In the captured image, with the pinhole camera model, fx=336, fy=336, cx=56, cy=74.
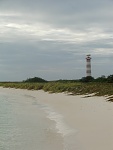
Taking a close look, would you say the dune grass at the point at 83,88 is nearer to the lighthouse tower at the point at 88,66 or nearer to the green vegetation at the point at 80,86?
the green vegetation at the point at 80,86

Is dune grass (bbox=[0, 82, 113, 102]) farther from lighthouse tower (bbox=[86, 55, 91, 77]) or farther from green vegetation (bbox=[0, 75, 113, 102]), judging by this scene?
lighthouse tower (bbox=[86, 55, 91, 77])

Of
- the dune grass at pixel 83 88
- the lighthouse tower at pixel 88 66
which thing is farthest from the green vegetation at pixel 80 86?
the lighthouse tower at pixel 88 66

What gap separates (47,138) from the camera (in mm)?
10844

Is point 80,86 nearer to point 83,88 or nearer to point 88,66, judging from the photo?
point 83,88

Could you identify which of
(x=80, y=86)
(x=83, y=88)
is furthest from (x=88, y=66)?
(x=83, y=88)

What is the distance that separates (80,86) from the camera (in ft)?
133

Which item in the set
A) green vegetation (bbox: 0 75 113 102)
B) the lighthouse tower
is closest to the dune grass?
green vegetation (bbox: 0 75 113 102)

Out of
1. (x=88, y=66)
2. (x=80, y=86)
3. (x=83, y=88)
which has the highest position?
(x=88, y=66)

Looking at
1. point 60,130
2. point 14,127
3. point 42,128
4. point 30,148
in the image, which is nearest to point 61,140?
point 30,148

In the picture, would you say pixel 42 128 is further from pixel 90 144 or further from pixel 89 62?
pixel 89 62

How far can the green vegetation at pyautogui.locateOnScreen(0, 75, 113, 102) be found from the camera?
31362mm

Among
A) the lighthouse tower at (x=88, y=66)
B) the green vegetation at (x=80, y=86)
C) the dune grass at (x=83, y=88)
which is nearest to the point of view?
the dune grass at (x=83, y=88)

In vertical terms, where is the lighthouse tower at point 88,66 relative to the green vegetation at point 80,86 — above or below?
above

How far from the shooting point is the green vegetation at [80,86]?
3136 cm
